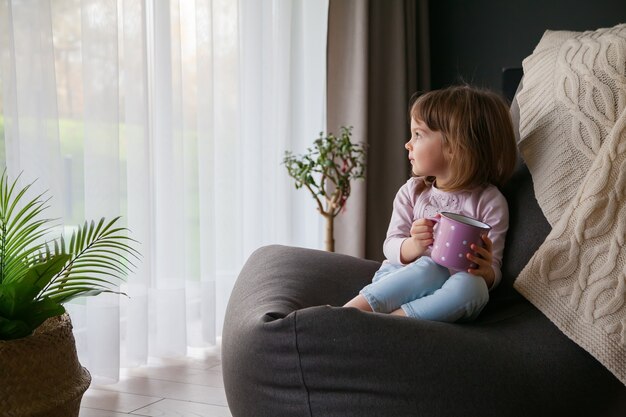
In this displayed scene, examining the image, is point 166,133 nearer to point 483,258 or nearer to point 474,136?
point 474,136

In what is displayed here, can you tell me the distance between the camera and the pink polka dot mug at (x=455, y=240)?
146 centimetres

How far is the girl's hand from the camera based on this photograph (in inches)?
58.5

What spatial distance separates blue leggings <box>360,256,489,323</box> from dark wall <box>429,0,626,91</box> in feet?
6.87

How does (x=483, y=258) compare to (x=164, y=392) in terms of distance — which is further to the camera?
(x=164, y=392)

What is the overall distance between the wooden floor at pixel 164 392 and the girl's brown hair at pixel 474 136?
0.90 m

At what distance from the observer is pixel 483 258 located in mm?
1535

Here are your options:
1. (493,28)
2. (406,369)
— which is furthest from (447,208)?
(493,28)

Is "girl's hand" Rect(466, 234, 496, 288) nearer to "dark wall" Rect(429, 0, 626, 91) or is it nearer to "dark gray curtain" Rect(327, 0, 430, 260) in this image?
"dark gray curtain" Rect(327, 0, 430, 260)

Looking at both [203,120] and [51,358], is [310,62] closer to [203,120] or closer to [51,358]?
[203,120]

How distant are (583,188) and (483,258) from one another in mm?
251

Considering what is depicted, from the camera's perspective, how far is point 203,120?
2.75 metres

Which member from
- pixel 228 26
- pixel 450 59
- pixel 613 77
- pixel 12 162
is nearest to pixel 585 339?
pixel 613 77

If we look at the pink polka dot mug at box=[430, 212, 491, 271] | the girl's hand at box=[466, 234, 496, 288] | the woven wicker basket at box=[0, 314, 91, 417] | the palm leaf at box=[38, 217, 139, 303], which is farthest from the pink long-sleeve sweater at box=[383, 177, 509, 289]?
the woven wicker basket at box=[0, 314, 91, 417]

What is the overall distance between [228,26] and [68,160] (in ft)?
2.95
